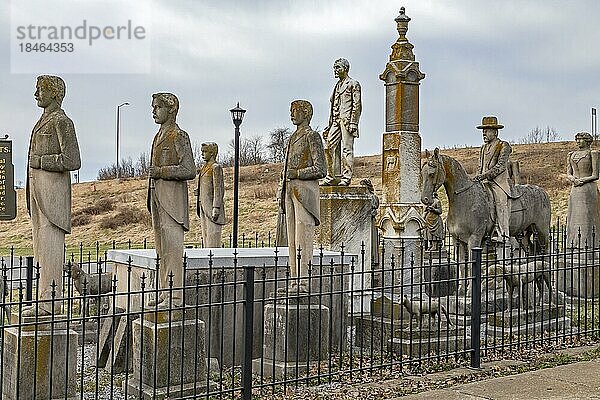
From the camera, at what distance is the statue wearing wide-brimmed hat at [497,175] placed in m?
15.2

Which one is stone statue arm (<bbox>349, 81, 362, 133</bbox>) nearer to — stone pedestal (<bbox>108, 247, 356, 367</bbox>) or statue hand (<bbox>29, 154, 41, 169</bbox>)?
stone pedestal (<bbox>108, 247, 356, 367</bbox>)

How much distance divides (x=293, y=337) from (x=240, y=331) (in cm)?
125

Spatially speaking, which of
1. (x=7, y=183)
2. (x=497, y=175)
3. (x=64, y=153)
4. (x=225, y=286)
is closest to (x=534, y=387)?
(x=225, y=286)

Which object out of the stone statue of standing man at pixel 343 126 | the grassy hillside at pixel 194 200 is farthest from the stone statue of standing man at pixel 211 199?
the grassy hillside at pixel 194 200

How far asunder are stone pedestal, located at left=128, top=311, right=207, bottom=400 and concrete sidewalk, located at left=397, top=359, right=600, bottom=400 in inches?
86.5

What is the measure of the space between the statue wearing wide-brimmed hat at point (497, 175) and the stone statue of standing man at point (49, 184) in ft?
29.1

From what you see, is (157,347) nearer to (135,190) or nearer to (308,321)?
(308,321)

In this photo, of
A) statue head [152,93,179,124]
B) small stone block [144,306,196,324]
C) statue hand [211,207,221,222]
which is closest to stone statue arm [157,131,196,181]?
statue head [152,93,179,124]

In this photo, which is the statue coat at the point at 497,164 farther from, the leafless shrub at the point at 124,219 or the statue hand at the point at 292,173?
the leafless shrub at the point at 124,219

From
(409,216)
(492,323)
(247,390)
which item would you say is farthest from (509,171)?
(247,390)

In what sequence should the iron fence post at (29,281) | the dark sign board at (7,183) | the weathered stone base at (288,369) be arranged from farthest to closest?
the dark sign board at (7,183), the weathered stone base at (288,369), the iron fence post at (29,281)

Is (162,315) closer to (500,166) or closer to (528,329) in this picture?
(528,329)

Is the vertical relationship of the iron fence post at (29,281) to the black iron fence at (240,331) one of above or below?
above

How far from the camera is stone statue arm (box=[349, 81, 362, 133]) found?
1440cm
